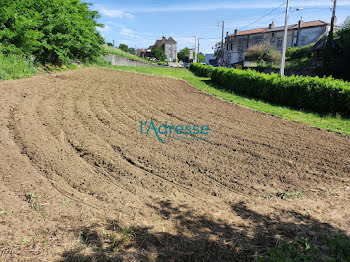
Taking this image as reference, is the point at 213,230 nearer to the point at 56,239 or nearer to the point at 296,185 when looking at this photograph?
the point at 56,239

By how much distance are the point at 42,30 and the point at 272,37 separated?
5474cm

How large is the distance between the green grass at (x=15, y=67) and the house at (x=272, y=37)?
42.6 m

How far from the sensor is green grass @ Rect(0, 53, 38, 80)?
12.7 meters

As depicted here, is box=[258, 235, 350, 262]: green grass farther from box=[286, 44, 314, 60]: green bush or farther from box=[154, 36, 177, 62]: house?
box=[154, 36, 177, 62]: house

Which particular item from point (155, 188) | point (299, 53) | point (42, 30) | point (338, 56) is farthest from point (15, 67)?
point (299, 53)

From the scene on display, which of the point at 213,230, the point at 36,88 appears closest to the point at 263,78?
the point at 36,88

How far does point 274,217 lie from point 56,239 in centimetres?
314

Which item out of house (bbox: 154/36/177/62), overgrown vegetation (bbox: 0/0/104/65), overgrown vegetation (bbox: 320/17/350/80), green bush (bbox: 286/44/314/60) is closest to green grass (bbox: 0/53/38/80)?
overgrown vegetation (bbox: 0/0/104/65)

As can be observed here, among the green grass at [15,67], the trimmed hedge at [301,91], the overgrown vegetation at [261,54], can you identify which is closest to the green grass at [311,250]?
the trimmed hedge at [301,91]

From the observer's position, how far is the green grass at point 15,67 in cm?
1273

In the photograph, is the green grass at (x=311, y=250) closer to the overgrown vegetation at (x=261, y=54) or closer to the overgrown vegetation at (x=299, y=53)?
the overgrown vegetation at (x=299, y=53)

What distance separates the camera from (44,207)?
3877mm

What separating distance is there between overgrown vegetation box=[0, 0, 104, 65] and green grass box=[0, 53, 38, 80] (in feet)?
1.61

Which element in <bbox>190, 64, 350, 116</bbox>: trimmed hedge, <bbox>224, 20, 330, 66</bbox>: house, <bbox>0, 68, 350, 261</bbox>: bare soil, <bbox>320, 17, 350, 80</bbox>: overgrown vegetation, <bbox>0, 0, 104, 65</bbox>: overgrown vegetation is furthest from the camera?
<bbox>224, 20, 330, 66</bbox>: house
